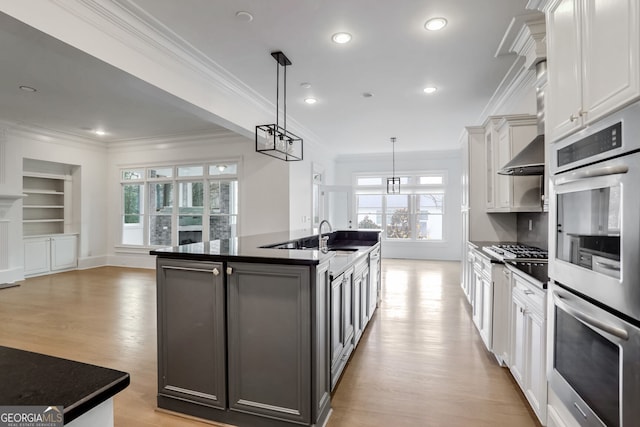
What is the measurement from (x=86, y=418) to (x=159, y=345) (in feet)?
5.84

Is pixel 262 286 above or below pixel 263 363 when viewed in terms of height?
above

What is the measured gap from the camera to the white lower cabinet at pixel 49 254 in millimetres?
6637

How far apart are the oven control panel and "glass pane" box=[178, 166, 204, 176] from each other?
671 centimetres

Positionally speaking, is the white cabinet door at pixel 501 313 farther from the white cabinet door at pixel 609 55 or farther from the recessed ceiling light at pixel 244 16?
the recessed ceiling light at pixel 244 16

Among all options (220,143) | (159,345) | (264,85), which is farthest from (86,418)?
(220,143)

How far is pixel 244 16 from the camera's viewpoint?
2.78m

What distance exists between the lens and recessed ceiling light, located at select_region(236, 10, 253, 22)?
2.74m

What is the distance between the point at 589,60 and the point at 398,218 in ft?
26.7

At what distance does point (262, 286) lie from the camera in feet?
6.57

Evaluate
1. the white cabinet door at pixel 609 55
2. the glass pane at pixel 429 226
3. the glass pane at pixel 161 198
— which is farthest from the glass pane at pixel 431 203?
the white cabinet door at pixel 609 55

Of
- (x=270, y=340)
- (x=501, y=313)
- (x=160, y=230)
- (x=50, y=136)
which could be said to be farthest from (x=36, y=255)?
(x=501, y=313)

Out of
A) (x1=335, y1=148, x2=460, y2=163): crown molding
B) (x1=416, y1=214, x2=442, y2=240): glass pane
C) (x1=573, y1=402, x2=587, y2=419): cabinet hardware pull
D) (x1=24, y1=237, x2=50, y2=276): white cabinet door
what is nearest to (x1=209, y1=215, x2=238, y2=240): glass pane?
(x1=24, y1=237, x2=50, y2=276): white cabinet door

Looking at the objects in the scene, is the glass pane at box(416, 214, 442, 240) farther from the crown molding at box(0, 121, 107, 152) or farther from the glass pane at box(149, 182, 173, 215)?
the crown molding at box(0, 121, 107, 152)

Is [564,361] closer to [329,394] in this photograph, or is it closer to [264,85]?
[329,394]
